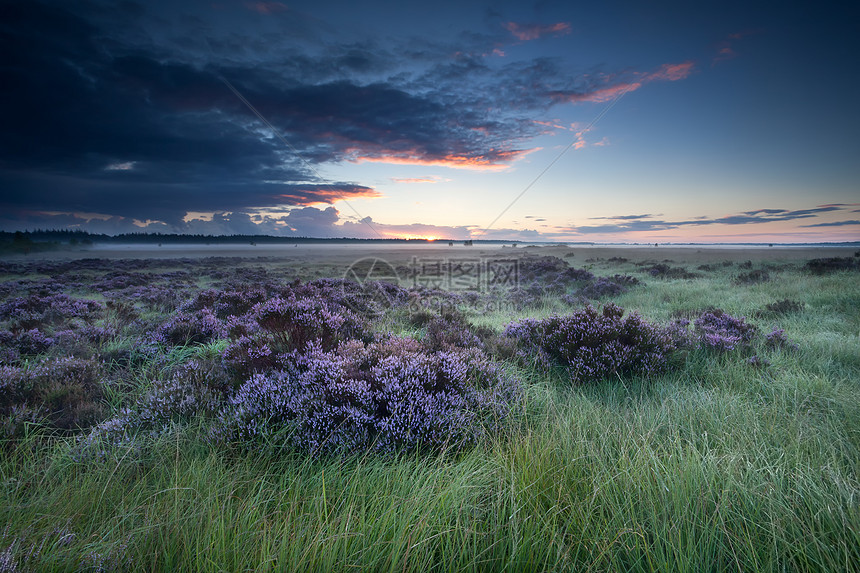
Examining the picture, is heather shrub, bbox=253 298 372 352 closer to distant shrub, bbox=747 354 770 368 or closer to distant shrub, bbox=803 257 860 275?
distant shrub, bbox=747 354 770 368

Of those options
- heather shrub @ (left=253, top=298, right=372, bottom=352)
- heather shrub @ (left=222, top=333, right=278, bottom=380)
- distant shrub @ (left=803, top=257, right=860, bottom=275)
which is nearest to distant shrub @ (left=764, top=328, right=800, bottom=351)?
heather shrub @ (left=253, top=298, right=372, bottom=352)

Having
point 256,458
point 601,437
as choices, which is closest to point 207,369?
point 256,458

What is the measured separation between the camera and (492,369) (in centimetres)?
422

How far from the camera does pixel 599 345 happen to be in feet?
16.9

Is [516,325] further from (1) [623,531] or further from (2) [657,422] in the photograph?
(1) [623,531]

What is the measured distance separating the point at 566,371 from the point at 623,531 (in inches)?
133

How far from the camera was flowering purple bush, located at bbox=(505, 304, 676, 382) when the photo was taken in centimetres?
486

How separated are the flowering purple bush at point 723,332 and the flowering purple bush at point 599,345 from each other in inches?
37.8

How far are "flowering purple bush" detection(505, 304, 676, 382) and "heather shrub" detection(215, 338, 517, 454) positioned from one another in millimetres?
1678

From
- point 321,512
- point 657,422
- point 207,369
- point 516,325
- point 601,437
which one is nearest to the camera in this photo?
point 321,512

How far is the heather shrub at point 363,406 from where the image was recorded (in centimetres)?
290

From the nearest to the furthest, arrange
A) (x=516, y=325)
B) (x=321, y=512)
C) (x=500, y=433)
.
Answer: (x=321, y=512), (x=500, y=433), (x=516, y=325)

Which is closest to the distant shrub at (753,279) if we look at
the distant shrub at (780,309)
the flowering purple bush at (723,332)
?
the distant shrub at (780,309)

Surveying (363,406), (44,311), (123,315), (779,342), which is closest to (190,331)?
(123,315)
